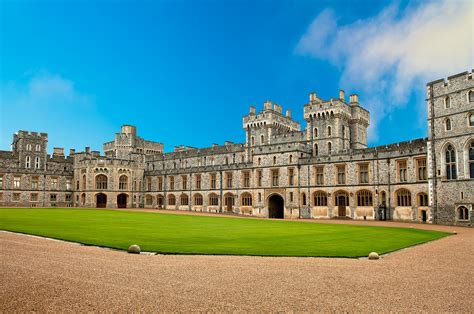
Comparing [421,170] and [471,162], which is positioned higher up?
[471,162]

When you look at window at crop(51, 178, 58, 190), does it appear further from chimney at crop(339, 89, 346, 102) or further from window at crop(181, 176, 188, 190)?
chimney at crop(339, 89, 346, 102)

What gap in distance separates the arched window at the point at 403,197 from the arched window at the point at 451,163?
5109 mm

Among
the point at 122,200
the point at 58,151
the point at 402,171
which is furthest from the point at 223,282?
the point at 58,151

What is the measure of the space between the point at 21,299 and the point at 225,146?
5426cm

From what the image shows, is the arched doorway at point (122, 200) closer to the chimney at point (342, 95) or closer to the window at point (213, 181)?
the window at point (213, 181)

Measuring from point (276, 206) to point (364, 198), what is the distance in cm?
1217

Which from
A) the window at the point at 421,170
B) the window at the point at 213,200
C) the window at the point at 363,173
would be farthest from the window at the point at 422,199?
the window at the point at 213,200

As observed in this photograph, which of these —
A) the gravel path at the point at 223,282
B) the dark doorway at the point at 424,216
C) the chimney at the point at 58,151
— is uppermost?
the chimney at the point at 58,151

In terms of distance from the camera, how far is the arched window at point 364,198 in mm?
38406

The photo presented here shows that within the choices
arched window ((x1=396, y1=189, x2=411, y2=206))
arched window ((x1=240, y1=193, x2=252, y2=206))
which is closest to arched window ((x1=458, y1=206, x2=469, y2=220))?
arched window ((x1=396, y1=189, x2=411, y2=206))

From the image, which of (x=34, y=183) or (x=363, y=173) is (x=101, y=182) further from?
(x=363, y=173)

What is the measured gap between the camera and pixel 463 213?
29750 millimetres

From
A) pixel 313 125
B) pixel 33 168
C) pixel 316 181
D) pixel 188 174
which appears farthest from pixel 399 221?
pixel 33 168

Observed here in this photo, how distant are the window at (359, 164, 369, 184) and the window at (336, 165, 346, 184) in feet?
6.11
